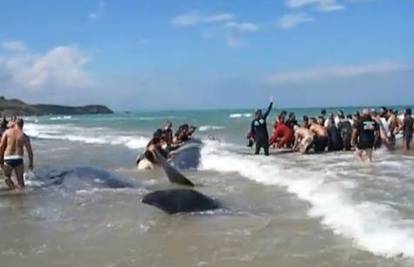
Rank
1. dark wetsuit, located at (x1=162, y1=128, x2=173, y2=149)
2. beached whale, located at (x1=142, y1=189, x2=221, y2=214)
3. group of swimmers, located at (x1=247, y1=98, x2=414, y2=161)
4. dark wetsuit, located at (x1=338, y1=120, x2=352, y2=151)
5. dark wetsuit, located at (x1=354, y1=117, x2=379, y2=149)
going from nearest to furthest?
beached whale, located at (x1=142, y1=189, x2=221, y2=214) < dark wetsuit, located at (x1=354, y1=117, x2=379, y2=149) < dark wetsuit, located at (x1=162, y1=128, x2=173, y2=149) < group of swimmers, located at (x1=247, y1=98, x2=414, y2=161) < dark wetsuit, located at (x1=338, y1=120, x2=352, y2=151)

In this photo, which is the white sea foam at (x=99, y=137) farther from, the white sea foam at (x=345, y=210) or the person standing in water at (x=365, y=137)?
the white sea foam at (x=345, y=210)

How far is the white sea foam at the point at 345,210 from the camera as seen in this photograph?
7504 mm

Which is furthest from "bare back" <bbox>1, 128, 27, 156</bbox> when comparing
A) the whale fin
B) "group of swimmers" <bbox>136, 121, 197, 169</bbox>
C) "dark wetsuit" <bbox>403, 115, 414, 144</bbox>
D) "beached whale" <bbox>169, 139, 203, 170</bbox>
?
"dark wetsuit" <bbox>403, 115, 414, 144</bbox>

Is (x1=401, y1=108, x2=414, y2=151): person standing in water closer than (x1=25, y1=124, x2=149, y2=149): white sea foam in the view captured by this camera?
Yes

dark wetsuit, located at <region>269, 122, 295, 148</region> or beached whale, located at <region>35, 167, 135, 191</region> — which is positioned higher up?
dark wetsuit, located at <region>269, 122, 295, 148</region>

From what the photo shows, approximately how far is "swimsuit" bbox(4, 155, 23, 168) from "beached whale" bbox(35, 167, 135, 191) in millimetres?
771

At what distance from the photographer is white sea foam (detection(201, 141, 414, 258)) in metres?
7.50

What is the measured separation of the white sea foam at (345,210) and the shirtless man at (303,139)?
182 inches

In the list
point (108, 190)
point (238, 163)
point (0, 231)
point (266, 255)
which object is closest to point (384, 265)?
point (266, 255)

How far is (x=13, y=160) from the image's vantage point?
13.5 m

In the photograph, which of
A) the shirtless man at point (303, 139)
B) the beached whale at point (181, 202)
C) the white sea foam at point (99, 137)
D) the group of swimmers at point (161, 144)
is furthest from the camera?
the white sea foam at point (99, 137)

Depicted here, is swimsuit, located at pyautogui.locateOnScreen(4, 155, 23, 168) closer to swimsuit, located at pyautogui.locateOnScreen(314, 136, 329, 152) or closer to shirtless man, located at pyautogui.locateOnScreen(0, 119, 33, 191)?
shirtless man, located at pyautogui.locateOnScreen(0, 119, 33, 191)

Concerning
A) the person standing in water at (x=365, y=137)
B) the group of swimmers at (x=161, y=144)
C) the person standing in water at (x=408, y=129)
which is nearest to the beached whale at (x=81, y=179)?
the group of swimmers at (x=161, y=144)

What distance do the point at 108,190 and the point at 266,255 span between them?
19.9 feet
